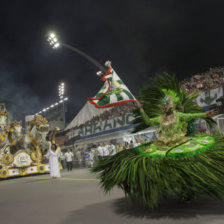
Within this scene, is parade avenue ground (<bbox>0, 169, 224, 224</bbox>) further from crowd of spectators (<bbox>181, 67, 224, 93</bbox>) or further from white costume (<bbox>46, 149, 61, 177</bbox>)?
crowd of spectators (<bbox>181, 67, 224, 93</bbox>)

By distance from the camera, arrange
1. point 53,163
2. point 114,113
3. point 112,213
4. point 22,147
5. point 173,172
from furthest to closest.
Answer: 1. point 114,113
2. point 22,147
3. point 53,163
4. point 112,213
5. point 173,172

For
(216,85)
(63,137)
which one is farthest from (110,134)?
(63,137)

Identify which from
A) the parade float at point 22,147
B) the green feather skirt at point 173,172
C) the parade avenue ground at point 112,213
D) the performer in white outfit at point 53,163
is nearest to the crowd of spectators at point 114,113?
the parade float at point 22,147

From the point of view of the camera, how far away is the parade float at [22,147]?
1611 cm

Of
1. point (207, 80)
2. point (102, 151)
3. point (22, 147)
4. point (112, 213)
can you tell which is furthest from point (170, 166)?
point (22, 147)

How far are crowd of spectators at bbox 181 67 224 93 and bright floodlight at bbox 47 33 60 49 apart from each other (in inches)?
344

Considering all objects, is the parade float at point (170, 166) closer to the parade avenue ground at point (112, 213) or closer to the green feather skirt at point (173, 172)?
the green feather skirt at point (173, 172)

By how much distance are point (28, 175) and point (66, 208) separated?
14276 millimetres

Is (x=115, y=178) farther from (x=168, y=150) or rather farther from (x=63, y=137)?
(x=63, y=137)

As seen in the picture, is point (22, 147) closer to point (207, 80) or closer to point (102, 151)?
point (102, 151)

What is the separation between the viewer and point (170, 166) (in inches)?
154

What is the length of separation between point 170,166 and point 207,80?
1400 centimetres

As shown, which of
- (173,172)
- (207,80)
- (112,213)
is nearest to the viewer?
(173,172)

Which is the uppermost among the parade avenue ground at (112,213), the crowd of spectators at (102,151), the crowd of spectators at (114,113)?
the crowd of spectators at (114,113)
